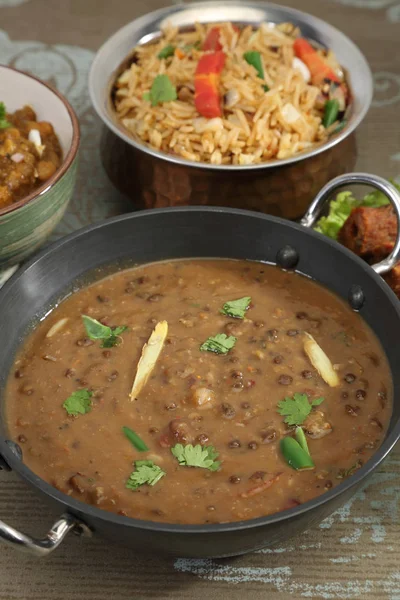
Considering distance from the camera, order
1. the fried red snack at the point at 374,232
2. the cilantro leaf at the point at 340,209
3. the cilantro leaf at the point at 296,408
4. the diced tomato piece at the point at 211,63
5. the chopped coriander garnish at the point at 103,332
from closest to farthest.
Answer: the cilantro leaf at the point at 296,408
the chopped coriander garnish at the point at 103,332
the fried red snack at the point at 374,232
the cilantro leaf at the point at 340,209
the diced tomato piece at the point at 211,63

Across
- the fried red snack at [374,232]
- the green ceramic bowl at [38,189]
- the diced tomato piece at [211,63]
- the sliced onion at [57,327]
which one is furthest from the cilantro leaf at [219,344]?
the diced tomato piece at [211,63]

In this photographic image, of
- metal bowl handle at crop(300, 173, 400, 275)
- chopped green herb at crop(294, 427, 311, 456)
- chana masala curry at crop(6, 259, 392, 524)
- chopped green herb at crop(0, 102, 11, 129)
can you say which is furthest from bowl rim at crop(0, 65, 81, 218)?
chopped green herb at crop(294, 427, 311, 456)

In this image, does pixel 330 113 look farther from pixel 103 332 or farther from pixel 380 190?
pixel 103 332

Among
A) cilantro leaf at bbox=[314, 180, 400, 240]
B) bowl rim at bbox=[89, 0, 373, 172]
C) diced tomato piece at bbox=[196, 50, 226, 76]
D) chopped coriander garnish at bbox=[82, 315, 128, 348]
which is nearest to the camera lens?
chopped coriander garnish at bbox=[82, 315, 128, 348]

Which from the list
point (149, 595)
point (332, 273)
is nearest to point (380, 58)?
point (332, 273)

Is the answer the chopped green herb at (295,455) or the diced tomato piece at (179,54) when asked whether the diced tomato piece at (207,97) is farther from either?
the chopped green herb at (295,455)

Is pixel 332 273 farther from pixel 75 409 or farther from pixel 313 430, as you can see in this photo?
pixel 75 409

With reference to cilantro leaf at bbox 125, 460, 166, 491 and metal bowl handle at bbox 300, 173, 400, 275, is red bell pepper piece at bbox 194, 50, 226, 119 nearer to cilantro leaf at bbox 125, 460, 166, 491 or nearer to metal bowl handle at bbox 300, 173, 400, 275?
metal bowl handle at bbox 300, 173, 400, 275
